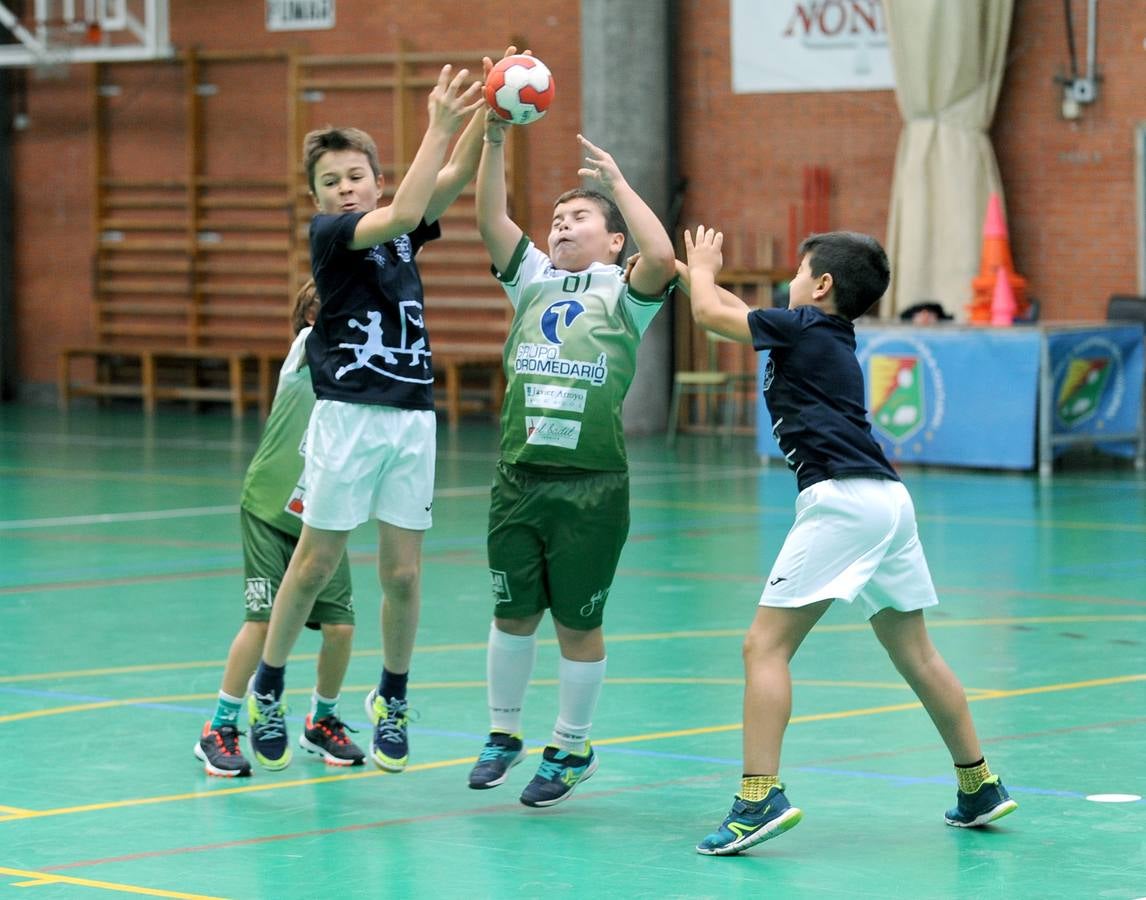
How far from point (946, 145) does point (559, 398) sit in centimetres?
1312

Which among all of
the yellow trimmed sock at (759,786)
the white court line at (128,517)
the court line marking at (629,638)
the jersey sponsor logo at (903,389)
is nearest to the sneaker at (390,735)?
the yellow trimmed sock at (759,786)

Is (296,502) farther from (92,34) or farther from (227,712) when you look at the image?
(92,34)

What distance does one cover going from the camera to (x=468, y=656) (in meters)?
8.34

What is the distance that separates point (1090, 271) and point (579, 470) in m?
13.5

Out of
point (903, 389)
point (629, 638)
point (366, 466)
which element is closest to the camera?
point (366, 466)

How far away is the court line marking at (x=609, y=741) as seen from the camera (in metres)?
5.75

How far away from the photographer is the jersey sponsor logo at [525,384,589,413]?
5.83 meters

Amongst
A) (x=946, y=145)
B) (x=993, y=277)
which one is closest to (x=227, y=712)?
(x=993, y=277)

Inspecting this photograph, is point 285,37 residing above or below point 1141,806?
above

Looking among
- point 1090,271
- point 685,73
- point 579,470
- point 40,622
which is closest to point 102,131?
point 685,73

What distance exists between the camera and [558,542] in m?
5.82

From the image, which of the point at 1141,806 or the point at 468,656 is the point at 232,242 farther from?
the point at 1141,806

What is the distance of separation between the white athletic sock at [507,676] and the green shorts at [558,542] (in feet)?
0.30

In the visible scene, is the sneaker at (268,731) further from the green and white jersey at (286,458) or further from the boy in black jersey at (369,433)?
the green and white jersey at (286,458)
